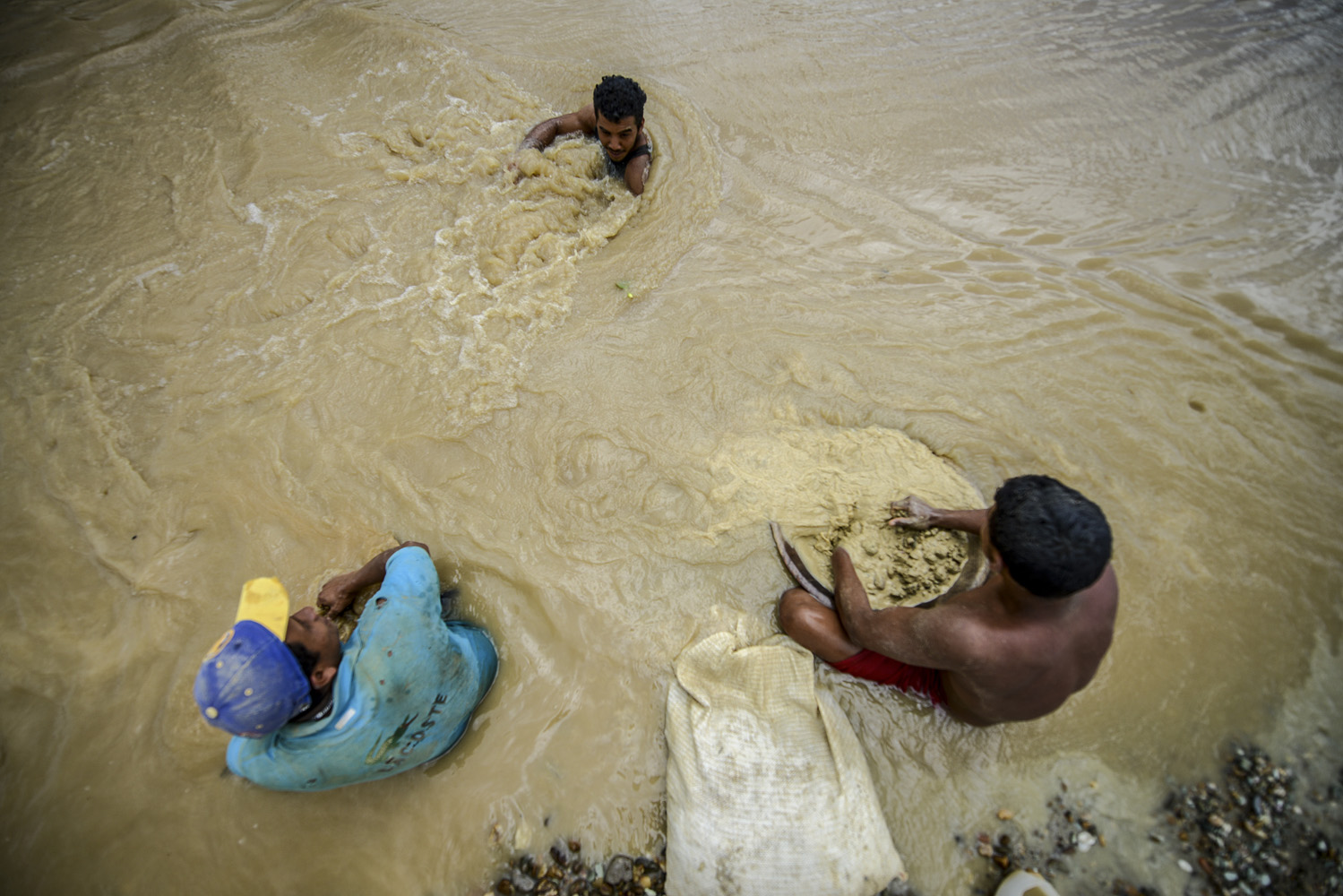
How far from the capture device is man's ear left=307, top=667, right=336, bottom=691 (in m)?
1.70

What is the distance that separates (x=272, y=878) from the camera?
206cm

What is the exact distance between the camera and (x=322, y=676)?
5.59ft

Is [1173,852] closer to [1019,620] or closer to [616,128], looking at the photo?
[1019,620]

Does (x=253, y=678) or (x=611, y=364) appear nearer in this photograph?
(x=253, y=678)

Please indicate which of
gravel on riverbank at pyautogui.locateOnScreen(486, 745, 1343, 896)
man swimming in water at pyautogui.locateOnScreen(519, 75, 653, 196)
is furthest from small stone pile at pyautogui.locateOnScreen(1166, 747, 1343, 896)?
man swimming in water at pyautogui.locateOnScreen(519, 75, 653, 196)

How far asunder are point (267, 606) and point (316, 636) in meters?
0.19

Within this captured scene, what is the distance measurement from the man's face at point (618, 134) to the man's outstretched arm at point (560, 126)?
0.28 m

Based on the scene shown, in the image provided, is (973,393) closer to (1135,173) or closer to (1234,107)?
(1135,173)

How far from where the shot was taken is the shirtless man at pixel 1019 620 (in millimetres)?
Answer: 1602

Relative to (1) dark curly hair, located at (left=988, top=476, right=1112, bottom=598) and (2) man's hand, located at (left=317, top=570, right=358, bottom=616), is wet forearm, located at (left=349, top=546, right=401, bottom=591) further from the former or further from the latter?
(1) dark curly hair, located at (left=988, top=476, right=1112, bottom=598)

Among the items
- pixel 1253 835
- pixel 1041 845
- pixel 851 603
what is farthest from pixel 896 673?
pixel 1253 835

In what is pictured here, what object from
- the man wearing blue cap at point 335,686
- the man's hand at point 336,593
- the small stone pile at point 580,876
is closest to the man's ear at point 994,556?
the small stone pile at point 580,876

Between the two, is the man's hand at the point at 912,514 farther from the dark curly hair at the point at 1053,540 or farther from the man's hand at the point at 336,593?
the man's hand at the point at 336,593

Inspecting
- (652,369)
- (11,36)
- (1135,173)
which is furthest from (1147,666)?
(11,36)
